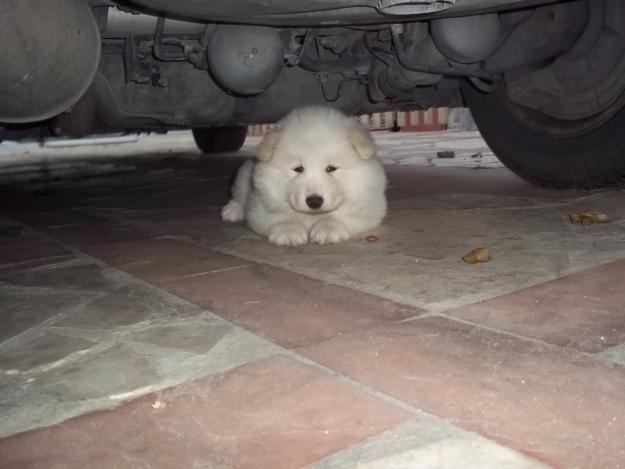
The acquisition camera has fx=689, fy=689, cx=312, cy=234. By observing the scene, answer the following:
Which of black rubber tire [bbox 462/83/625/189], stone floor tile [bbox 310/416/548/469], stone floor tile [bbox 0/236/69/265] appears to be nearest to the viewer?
stone floor tile [bbox 310/416/548/469]

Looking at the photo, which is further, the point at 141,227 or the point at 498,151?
the point at 498,151

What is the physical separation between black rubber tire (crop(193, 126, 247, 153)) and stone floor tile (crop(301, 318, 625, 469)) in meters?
6.40

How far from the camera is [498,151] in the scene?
3.82m

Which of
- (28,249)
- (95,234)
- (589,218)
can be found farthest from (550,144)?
(28,249)

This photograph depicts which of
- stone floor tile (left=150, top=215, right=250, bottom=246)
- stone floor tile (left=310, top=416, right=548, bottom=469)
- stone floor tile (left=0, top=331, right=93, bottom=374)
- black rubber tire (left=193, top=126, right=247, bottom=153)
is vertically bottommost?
black rubber tire (left=193, top=126, right=247, bottom=153)

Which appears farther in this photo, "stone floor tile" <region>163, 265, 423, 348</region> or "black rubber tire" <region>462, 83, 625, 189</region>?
"black rubber tire" <region>462, 83, 625, 189</region>

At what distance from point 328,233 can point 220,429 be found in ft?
5.42

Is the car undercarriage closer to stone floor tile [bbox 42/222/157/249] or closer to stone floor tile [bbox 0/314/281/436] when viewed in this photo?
stone floor tile [bbox 42/222/157/249]

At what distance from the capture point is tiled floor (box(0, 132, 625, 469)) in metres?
1.13

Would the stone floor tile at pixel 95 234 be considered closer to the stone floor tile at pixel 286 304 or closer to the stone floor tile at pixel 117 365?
the stone floor tile at pixel 286 304

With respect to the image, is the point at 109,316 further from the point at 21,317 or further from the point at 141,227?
the point at 141,227

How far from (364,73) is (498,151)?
0.90 metres

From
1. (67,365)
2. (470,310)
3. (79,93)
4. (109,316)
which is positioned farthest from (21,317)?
(470,310)

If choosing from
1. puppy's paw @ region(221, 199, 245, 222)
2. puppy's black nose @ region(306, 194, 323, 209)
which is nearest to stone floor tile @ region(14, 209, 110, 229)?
puppy's paw @ region(221, 199, 245, 222)
